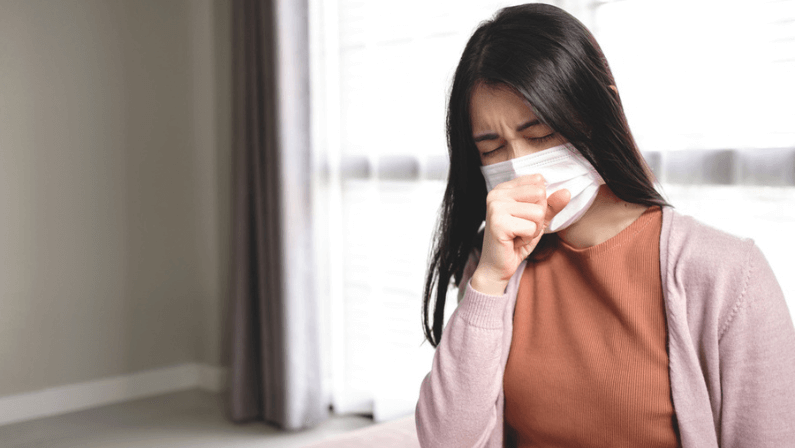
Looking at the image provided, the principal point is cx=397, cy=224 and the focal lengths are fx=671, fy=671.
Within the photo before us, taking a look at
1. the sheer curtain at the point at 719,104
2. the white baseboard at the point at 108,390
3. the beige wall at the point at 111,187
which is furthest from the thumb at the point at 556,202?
the white baseboard at the point at 108,390

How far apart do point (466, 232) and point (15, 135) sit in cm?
259

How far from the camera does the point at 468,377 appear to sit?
1.00m

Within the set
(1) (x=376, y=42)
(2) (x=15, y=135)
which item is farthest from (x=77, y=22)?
(1) (x=376, y=42)

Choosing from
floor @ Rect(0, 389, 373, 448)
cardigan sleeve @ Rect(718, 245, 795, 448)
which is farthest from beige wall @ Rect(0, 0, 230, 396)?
cardigan sleeve @ Rect(718, 245, 795, 448)

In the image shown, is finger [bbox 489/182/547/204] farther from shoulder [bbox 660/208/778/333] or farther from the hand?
shoulder [bbox 660/208/778/333]

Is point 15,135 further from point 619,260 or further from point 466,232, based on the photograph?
point 619,260

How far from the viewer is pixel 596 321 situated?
100cm

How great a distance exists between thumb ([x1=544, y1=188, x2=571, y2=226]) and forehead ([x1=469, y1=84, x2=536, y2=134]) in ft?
0.39

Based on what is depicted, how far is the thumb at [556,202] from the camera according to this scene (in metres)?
0.99

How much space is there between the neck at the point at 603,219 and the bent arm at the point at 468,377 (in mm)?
166

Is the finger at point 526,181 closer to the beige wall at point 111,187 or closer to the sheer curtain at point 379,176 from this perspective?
the sheer curtain at point 379,176

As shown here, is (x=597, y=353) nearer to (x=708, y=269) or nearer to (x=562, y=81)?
(x=708, y=269)

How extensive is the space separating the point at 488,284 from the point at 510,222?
0.11 meters

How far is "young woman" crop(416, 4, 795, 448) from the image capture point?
88 centimetres
